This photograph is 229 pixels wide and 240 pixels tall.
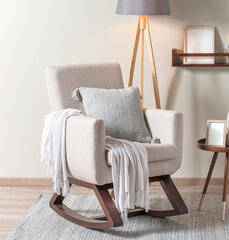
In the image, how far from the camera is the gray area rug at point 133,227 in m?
2.90

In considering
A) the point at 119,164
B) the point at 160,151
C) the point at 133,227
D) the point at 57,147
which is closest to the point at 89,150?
the point at 119,164

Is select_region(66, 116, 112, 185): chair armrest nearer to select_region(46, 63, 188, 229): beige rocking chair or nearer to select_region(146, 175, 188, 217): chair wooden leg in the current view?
select_region(46, 63, 188, 229): beige rocking chair

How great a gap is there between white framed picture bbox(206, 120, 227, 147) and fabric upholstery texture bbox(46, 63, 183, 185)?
Answer: 0.18 metres

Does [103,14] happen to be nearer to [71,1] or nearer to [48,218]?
[71,1]

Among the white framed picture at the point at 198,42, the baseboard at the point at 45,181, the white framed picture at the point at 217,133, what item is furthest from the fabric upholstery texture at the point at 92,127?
the baseboard at the point at 45,181

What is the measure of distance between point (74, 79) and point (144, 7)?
2.26ft

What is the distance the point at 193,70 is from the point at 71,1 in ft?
3.46

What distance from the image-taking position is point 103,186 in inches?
115

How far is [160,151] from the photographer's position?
119 inches

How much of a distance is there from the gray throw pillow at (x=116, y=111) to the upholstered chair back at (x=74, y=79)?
0.07 m

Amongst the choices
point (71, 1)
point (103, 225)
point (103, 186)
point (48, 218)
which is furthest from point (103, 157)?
point (71, 1)

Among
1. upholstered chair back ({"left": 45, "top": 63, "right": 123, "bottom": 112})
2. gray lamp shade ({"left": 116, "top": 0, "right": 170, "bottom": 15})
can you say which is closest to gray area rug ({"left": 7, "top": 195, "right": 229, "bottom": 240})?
upholstered chair back ({"left": 45, "top": 63, "right": 123, "bottom": 112})

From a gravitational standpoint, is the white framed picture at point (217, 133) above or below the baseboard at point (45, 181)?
above

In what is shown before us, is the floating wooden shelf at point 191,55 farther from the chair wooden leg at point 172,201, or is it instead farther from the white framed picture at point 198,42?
the chair wooden leg at point 172,201
